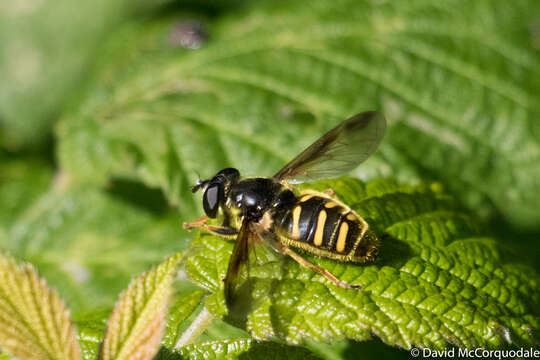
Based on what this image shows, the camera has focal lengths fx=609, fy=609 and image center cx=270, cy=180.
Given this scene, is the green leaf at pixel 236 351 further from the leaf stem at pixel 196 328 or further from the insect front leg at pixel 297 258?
the insect front leg at pixel 297 258

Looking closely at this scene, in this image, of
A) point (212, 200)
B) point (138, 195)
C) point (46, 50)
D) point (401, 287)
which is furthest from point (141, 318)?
point (46, 50)

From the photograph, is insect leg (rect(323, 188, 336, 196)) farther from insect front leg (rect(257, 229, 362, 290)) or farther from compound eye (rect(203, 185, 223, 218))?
compound eye (rect(203, 185, 223, 218))

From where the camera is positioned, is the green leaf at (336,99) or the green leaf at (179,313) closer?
the green leaf at (179,313)

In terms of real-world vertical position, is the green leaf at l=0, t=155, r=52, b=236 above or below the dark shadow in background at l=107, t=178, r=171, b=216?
above

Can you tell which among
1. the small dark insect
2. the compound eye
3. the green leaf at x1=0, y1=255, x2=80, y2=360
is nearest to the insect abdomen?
the compound eye

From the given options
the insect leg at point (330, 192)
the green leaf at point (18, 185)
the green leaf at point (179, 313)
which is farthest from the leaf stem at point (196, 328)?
the green leaf at point (18, 185)

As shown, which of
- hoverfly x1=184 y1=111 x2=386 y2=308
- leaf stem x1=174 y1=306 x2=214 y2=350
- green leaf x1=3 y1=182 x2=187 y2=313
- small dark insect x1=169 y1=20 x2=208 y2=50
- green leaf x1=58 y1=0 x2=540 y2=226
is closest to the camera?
leaf stem x1=174 y1=306 x2=214 y2=350

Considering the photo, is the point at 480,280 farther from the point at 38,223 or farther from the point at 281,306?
the point at 38,223
